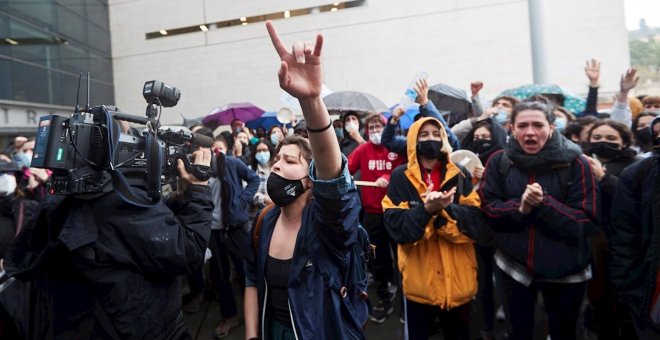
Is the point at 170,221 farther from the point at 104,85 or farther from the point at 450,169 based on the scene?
the point at 104,85

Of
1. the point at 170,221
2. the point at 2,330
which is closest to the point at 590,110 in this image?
the point at 170,221

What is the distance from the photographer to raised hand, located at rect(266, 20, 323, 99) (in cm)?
116

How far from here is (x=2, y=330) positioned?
2566mm

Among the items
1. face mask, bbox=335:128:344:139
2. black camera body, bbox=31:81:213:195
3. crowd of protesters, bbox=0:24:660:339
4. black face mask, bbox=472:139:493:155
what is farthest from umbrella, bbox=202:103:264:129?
black camera body, bbox=31:81:213:195

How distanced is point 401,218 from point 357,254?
0.92 m

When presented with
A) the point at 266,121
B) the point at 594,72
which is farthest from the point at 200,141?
the point at 266,121

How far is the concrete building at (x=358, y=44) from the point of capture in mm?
12047

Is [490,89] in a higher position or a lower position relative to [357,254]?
higher

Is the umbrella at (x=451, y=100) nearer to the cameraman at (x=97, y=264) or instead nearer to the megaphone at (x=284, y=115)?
the megaphone at (x=284, y=115)

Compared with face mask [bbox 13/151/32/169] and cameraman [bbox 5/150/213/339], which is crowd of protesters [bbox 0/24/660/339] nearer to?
cameraman [bbox 5/150/213/339]

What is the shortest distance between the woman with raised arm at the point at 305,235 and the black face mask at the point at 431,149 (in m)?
1.19

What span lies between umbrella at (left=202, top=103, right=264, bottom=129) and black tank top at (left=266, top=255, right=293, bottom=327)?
8205 millimetres

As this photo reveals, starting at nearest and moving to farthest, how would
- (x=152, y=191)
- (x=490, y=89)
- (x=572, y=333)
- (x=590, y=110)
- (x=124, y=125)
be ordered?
(x=152, y=191)
(x=124, y=125)
(x=572, y=333)
(x=590, y=110)
(x=490, y=89)

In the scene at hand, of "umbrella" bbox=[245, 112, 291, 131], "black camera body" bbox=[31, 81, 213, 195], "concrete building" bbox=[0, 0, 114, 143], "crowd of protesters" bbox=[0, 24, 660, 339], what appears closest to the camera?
"black camera body" bbox=[31, 81, 213, 195]
